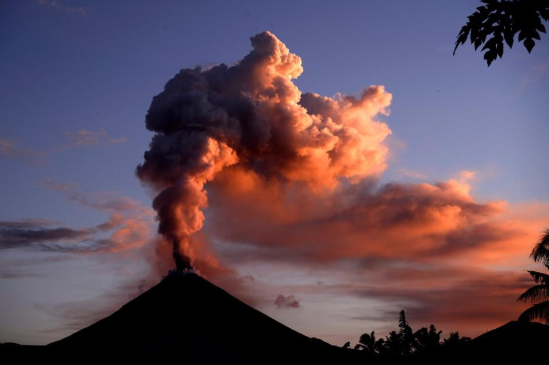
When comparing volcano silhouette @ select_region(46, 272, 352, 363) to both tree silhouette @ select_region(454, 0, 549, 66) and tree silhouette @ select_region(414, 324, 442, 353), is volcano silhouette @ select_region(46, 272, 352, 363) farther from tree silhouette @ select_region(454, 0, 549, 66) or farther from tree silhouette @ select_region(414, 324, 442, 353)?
tree silhouette @ select_region(414, 324, 442, 353)

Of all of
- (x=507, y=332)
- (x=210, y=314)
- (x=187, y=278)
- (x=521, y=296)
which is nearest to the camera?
(x=507, y=332)

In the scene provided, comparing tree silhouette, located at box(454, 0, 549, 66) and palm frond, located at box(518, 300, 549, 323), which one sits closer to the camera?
tree silhouette, located at box(454, 0, 549, 66)

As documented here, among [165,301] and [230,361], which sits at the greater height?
[165,301]

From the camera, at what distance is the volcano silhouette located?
1916 cm

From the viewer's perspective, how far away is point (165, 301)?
2116cm

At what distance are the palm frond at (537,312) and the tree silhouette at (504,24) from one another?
25733 mm

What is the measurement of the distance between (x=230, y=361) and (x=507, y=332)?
930 cm

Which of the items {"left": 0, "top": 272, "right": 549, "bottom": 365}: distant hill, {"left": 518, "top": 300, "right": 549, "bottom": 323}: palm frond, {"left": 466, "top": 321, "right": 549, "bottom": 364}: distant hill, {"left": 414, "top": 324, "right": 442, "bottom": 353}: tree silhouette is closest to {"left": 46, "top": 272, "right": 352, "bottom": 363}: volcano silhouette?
{"left": 0, "top": 272, "right": 549, "bottom": 365}: distant hill

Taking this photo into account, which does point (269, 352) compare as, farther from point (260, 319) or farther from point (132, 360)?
point (132, 360)

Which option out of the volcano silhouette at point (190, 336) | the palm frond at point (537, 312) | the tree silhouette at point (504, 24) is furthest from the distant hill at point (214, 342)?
the tree silhouette at point (504, 24)

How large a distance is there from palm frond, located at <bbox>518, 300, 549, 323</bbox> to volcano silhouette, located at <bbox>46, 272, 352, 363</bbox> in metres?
13.2

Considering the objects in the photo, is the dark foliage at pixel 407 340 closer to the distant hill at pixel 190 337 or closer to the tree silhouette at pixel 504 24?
the distant hill at pixel 190 337

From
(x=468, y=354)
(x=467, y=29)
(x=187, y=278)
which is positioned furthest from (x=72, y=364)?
(x=467, y=29)

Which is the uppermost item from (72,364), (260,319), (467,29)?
(467,29)
